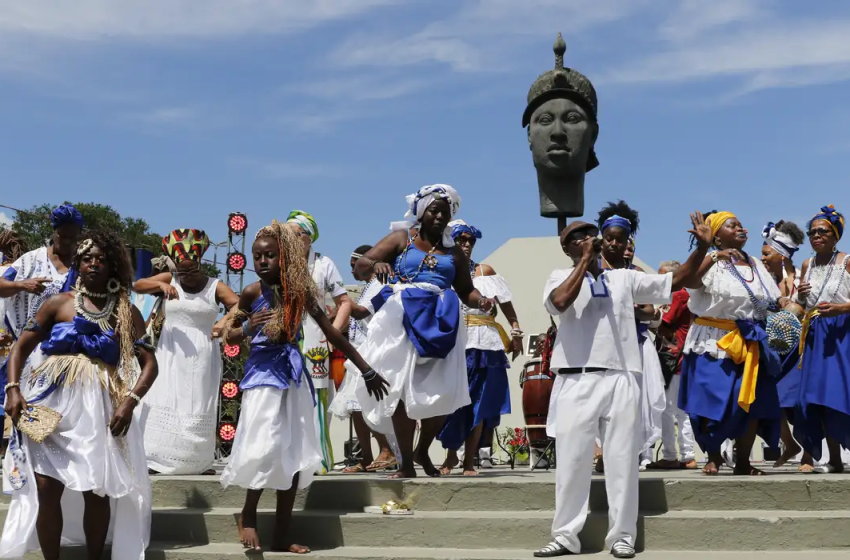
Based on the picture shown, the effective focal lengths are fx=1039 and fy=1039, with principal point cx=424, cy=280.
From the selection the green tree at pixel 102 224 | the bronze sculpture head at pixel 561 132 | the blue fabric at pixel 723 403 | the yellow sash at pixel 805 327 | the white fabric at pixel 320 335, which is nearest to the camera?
the blue fabric at pixel 723 403

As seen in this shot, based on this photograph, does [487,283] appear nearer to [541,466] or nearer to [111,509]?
[541,466]

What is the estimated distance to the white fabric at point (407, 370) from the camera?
23.3 ft

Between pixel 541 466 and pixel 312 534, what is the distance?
A: 14.5 ft

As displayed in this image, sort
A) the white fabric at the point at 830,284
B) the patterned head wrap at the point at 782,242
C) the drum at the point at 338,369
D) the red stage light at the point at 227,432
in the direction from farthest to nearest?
the red stage light at the point at 227,432 < the drum at the point at 338,369 < the patterned head wrap at the point at 782,242 < the white fabric at the point at 830,284

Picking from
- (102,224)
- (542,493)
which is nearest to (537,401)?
(542,493)

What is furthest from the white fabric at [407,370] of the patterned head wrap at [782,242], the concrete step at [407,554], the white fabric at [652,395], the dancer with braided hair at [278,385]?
the patterned head wrap at [782,242]

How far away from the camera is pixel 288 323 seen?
250 inches

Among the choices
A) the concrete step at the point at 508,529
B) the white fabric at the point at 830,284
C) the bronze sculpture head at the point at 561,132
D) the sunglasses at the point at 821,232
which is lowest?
the concrete step at the point at 508,529

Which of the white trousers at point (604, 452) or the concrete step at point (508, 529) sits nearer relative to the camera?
the white trousers at point (604, 452)

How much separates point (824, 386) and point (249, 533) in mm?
4221

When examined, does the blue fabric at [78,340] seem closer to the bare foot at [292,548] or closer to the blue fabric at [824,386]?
the bare foot at [292,548]

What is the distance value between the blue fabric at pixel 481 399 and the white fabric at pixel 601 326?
7.12 ft

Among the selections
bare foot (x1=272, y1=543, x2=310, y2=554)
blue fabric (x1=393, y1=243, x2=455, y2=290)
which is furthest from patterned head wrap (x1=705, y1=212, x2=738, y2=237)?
bare foot (x1=272, y1=543, x2=310, y2=554)

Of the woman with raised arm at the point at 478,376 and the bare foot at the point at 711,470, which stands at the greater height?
the woman with raised arm at the point at 478,376
